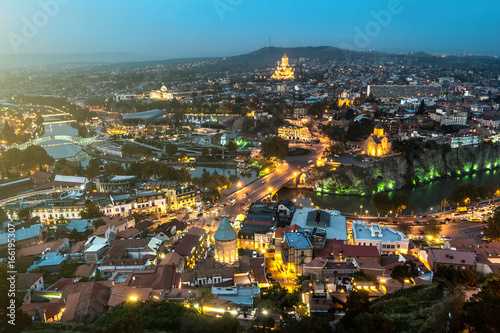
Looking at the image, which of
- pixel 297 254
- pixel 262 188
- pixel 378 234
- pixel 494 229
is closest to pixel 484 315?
pixel 297 254

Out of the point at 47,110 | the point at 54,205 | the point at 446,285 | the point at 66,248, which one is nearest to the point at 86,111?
the point at 47,110

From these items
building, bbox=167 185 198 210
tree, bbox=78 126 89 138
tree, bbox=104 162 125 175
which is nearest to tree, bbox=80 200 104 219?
building, bbox=167 185 198 210

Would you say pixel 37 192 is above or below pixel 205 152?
above

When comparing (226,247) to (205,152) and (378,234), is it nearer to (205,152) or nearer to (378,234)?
(378,234)

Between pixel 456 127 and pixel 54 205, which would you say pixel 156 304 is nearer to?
pixel 54 205

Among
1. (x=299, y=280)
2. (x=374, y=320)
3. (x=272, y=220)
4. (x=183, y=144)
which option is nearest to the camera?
(x=374, y=320)
